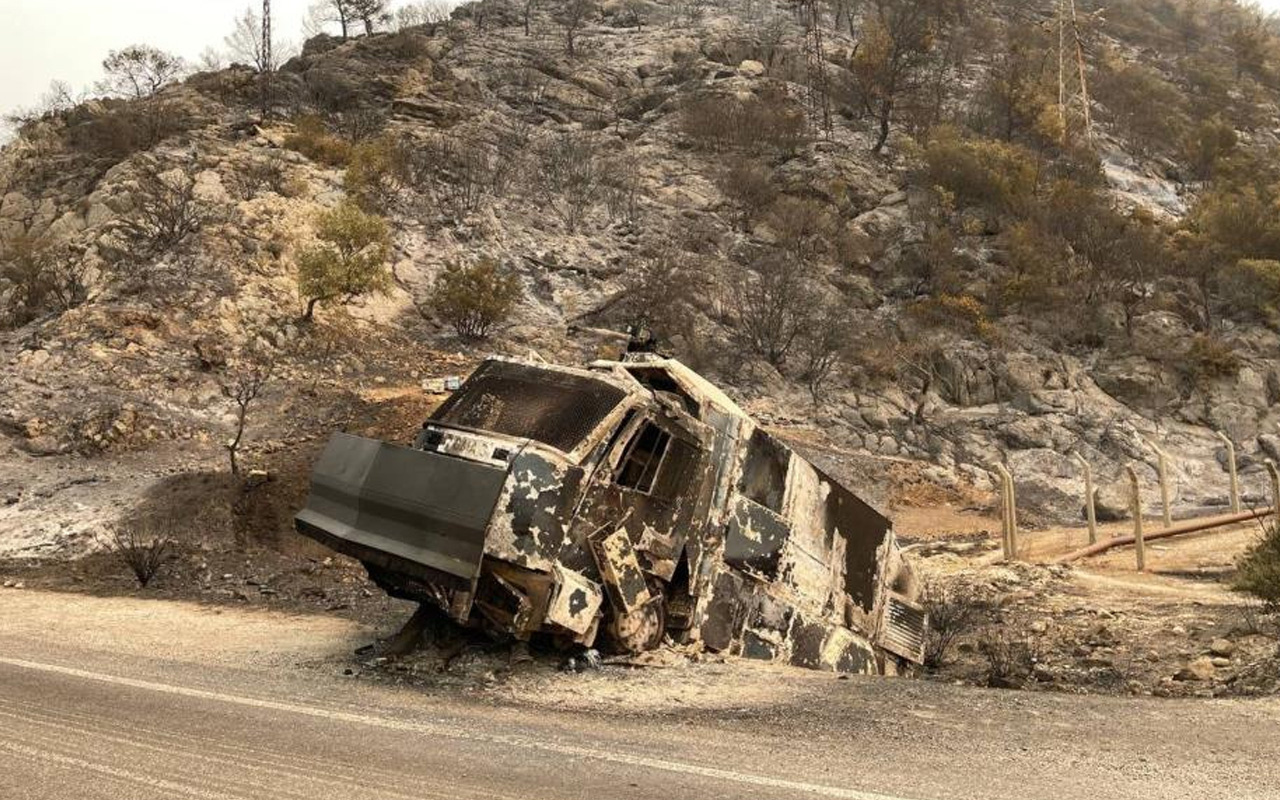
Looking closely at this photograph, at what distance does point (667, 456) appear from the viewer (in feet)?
21.7

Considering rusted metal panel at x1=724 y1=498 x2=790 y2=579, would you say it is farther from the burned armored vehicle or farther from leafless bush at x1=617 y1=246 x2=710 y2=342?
leafless bush at x1=617 y1=246 x2=710 y2=342

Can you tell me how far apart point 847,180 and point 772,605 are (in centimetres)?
2991

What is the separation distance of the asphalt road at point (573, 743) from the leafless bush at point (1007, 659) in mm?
1316

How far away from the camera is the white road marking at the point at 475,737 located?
3814 mm

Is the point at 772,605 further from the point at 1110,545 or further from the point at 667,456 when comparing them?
the point at 1110,545

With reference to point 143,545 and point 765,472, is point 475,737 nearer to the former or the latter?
point 765,472

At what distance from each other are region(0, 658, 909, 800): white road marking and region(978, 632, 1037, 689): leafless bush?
354cm

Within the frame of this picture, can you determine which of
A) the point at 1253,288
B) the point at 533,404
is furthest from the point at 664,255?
the point at 533,404

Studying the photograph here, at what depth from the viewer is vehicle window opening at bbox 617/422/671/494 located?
6.45m

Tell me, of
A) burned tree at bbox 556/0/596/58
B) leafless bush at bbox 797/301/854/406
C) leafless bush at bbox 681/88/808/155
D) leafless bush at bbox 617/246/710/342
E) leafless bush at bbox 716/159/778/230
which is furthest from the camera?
burned tree at bbox 556/0/596/58

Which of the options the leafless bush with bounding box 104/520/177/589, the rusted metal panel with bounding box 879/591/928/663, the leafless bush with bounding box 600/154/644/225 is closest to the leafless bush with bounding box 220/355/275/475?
the leafless bush with bounding box 104/520/177/589

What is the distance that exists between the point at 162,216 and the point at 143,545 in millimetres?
14177

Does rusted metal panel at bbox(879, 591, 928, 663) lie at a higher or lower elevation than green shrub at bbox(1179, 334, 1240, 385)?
lower

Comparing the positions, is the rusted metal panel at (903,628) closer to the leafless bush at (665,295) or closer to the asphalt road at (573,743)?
the asphalt road at (573,743)
